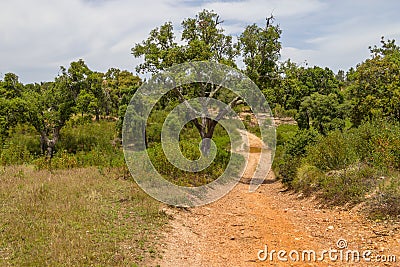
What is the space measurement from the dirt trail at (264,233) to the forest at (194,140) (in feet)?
1.69

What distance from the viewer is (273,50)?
17375mm

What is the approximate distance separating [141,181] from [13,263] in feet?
19.5

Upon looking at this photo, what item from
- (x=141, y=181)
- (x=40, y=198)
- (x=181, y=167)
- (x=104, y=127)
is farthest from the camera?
(x=104, y=127)

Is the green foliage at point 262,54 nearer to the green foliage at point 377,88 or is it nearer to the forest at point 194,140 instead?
the forest at point 194,140

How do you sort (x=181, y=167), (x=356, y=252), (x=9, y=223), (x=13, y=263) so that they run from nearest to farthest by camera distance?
(x=13, y=263)
(x=356, y=252)
(x=9, y=223)
(x=181, y=167)

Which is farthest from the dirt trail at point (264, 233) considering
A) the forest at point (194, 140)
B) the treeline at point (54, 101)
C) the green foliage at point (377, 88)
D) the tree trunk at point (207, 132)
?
the treeline at point (54, 101)

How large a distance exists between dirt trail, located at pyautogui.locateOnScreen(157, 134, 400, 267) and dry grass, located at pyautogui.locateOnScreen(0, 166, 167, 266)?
2.32 feet

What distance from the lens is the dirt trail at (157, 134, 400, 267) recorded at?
6.75 meters

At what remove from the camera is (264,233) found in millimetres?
8422

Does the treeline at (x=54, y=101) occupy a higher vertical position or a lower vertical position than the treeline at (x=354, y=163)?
higher

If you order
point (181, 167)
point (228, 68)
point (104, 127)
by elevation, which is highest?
point (228, 68)

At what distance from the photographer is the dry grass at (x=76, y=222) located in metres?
6.05

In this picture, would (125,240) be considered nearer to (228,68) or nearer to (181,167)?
(181,167)

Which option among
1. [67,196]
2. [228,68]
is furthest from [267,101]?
[67,196]
